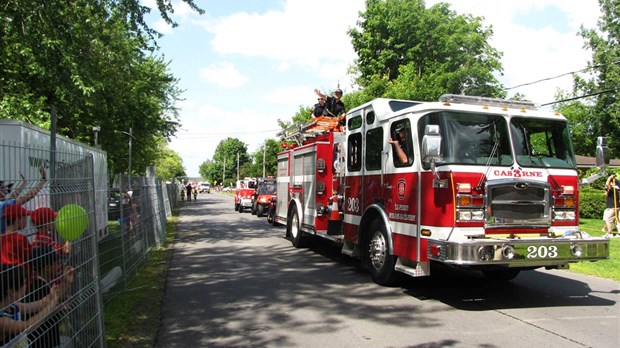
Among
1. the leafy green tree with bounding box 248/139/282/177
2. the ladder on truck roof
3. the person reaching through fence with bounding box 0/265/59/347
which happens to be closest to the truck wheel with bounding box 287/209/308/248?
the ladder on truck roof

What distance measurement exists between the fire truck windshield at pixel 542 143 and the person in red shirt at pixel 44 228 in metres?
5.71

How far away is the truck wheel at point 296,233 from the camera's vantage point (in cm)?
1216

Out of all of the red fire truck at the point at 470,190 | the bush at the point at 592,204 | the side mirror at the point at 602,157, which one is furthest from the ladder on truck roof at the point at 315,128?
the bush at the point at 592,204

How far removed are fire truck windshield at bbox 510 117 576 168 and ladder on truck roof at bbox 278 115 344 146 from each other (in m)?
4.32

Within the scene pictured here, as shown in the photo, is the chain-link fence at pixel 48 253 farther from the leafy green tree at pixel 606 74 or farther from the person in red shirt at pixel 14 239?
the leafy green tree at pixel 606 74

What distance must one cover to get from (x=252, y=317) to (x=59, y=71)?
31.9ft

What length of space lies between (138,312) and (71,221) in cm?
317

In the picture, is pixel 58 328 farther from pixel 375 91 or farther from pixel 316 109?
pixel 375 91

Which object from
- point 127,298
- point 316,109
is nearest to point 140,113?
point 316,109

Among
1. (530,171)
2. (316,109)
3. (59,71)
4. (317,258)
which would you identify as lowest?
(317,258)

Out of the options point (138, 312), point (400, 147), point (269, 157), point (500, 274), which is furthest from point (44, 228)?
point (269, 157)

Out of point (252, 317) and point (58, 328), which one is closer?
point (58, 328)

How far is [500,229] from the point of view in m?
6.25

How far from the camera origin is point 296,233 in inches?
488
